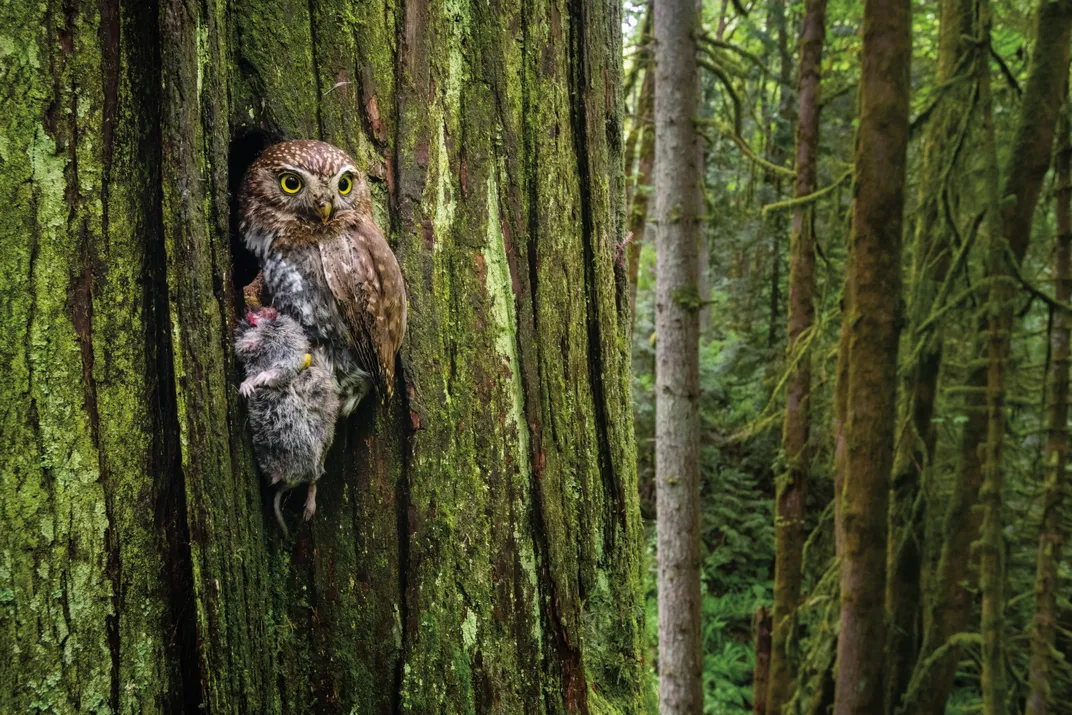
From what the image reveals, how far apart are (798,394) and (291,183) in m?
6.39

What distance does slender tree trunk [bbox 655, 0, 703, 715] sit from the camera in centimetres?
575

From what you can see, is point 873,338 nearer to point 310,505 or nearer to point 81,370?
point 310,505

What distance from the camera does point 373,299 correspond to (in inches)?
51.8

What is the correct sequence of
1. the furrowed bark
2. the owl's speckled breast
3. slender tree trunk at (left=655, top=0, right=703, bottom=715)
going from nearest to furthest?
the furrowed bark
the owl's speckled breast
slender tree trunk at (left=655, top=0, right=703, bottom=715)

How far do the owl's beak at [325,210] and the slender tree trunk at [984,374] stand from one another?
427 cm

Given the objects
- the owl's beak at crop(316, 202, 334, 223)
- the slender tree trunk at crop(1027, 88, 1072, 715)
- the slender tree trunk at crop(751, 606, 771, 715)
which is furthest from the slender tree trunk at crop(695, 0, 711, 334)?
the owl's beak at crop(316, 202, 334, 223)

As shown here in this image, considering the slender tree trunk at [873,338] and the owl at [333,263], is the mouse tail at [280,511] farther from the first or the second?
the slender tree trunk at [873,338]

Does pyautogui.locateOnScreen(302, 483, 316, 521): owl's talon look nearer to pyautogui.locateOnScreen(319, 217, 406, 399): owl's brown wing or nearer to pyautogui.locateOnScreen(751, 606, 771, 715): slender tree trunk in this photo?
pyautogui.locateOnScreen(319, 217, 406, 399): owl's brown wing

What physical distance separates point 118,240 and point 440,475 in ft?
2.39

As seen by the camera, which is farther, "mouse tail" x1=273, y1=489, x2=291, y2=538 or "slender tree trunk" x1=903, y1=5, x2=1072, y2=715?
"slender tree trunk" x1=903, y1=5, x2=1072, y2=715

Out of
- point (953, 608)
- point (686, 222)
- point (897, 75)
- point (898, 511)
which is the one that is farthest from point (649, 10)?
point (953, 608)

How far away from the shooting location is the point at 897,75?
387cm

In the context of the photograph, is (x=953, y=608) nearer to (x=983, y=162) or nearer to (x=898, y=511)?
(x=898, y=511)

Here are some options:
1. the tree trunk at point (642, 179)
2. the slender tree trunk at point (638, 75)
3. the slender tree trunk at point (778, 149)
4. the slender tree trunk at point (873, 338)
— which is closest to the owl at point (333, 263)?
the slender tree trunk at point (873, 338)
